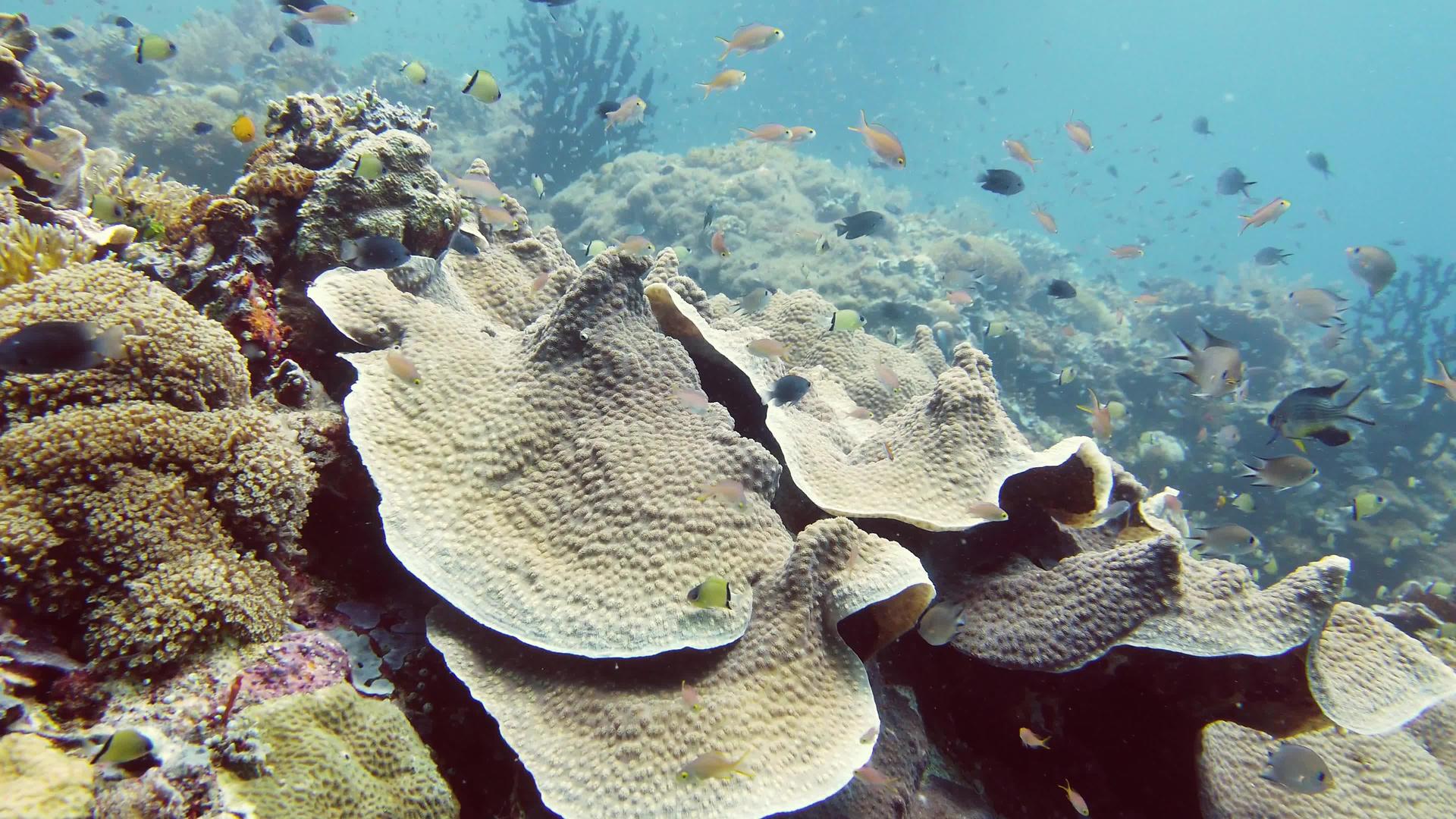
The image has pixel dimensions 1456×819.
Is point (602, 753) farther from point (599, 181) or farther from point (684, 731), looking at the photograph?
point (599, 181)

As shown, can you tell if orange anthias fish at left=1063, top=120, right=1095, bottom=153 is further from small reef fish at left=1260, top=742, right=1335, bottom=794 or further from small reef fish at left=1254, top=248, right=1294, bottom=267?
small reef fish at left=1260, top=742, right=1335, bottom=794

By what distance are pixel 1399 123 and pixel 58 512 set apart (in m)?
155

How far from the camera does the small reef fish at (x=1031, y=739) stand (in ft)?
8.59

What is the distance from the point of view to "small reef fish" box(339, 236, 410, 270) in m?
2.94

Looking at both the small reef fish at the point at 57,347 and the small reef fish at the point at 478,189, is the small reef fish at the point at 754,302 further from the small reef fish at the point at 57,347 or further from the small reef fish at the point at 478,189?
the small reef fish at the point at 57,347

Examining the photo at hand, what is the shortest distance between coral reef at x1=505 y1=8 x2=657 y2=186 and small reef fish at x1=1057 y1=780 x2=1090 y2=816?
15.8 metres

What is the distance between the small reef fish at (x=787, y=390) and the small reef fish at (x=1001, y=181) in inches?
183

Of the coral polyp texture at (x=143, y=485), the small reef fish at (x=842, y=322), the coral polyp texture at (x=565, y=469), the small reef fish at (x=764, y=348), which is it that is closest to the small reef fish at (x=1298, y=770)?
the coral polyp texture at (x=565, y=469)

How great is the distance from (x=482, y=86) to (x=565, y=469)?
15.5 feet

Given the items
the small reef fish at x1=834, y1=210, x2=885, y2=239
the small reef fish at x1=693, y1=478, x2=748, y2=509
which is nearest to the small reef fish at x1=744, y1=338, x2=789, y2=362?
the small reef fish at x1=693, y1=478, x2=748, y2=509

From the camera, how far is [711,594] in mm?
2080

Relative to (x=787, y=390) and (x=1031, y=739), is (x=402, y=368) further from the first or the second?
(x=1031, y=739)

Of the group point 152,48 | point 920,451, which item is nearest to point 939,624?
point 920,451

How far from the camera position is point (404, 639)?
2.33 metres
